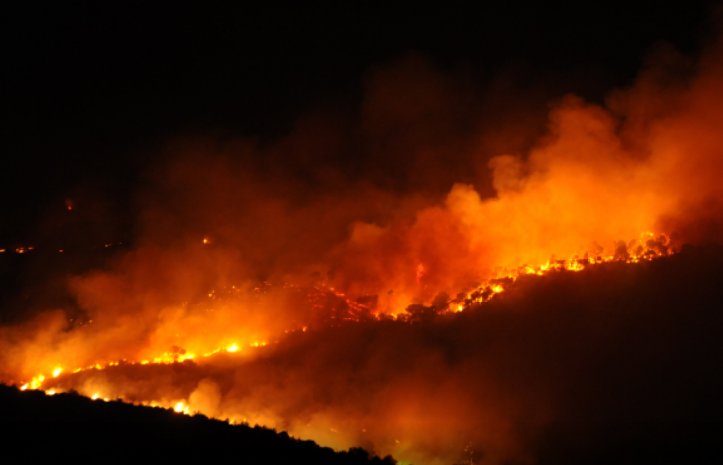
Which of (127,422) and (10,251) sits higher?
(10,251)

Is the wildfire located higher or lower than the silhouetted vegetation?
higher

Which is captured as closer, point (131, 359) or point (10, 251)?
point (131, 359)

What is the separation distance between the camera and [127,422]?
9.62 m

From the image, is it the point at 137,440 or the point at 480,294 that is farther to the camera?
the point at 480,294

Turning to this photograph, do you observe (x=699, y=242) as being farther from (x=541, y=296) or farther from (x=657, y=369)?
(x=657, y=369)

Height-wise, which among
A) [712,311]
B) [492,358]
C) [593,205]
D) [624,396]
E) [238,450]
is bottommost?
[238,450]

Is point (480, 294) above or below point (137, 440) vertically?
above

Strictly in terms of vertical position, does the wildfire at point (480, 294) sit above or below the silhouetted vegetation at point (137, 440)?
above

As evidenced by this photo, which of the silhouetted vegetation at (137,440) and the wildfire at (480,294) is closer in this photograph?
the silhouetted vegetation at (137,440)

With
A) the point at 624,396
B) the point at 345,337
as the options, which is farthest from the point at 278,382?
the point at 624,396

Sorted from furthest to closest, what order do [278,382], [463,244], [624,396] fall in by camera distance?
[463,244] < [278,382] < [624,396]

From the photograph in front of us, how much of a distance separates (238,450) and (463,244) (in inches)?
504

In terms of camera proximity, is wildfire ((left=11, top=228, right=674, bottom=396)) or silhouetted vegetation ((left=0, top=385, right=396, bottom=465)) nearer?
silhouetted vegetation ((left=0, top=385, right=396, bottom=465))

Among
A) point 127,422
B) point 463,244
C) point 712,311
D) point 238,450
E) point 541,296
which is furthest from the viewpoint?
point 463,244
